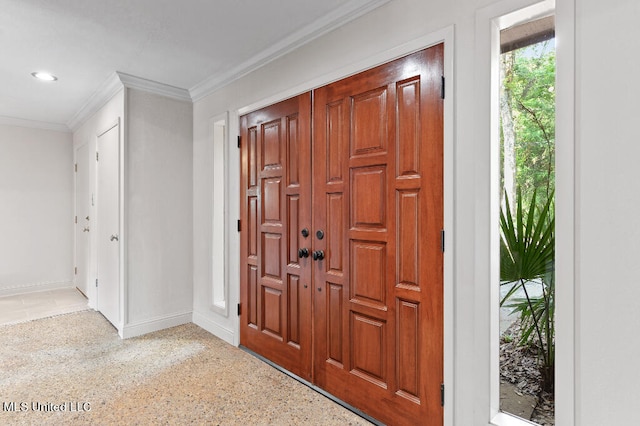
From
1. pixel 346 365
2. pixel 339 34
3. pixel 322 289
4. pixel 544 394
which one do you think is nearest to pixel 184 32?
pixel 339 34

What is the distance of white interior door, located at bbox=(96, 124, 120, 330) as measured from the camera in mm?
3309

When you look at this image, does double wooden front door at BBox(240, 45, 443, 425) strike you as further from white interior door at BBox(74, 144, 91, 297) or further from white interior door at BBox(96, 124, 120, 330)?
white interior door at BBox(74, 144, 91, 297)

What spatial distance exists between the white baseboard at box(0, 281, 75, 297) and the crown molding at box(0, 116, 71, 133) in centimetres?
215

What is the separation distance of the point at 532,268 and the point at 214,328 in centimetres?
270

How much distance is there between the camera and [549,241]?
1607mm

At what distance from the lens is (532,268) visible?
5.49ft

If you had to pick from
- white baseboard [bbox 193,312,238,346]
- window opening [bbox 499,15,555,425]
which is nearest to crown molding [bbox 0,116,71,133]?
white baseboard [bbox 193,312,238,346]

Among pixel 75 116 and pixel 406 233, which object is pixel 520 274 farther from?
pixel 75 116

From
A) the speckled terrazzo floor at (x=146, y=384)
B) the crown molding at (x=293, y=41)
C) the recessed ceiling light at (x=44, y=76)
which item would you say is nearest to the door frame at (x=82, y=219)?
the speckled terrazzo floor at (x=146, y=384)

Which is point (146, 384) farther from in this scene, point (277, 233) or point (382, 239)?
point (382, 239)

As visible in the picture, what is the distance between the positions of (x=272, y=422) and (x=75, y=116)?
450 cm
